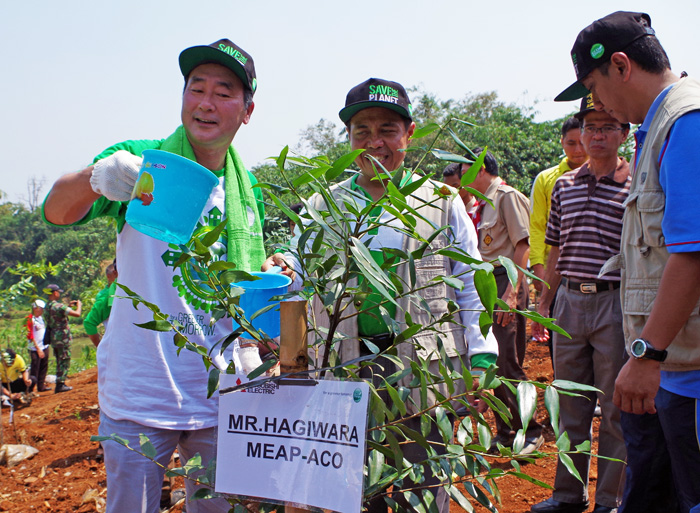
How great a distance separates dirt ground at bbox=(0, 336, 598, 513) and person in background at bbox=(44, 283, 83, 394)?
2058mm

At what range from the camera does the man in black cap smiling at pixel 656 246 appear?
164 cm

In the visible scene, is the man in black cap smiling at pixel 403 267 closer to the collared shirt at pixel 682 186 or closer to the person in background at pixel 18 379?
the collared shirt at pixel 682 186

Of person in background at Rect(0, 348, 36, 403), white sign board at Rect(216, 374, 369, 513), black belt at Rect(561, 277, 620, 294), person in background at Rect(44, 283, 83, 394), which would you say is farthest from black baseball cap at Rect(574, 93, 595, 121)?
person in background at Rect(44, 283, 83, 394)

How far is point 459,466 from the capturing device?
117 cm

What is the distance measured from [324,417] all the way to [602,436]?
240 centimetres

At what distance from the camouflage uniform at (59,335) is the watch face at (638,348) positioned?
972cm

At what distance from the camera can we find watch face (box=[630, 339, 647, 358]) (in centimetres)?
170

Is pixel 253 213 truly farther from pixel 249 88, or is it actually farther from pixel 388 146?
pixel 388 146

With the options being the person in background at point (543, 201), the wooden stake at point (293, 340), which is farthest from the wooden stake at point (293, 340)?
the person in background at point (543, 201)

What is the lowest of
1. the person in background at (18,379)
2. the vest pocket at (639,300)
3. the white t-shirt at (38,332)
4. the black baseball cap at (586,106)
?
the person in background at (18,379)

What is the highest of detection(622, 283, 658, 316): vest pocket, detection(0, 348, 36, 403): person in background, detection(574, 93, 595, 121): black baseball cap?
detection(574, 93, 595, 121): black baseball cap

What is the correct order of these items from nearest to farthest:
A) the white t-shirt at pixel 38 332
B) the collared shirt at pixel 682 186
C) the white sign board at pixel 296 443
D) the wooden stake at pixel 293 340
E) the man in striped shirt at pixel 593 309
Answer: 1. the white sign board at pixel 296 443
2. the wooden stake at pixel 293 340
3. the collared shirt at pixel 682 186
4. the man in striped shirt at pixel 593 309
5. the white t-shirt at pixel 38 332

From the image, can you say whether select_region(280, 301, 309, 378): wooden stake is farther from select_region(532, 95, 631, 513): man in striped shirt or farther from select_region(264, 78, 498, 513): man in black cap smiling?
select_region(532, 95, 631, 513): man in striped shirt

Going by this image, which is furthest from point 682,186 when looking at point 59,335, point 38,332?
point 38,332
